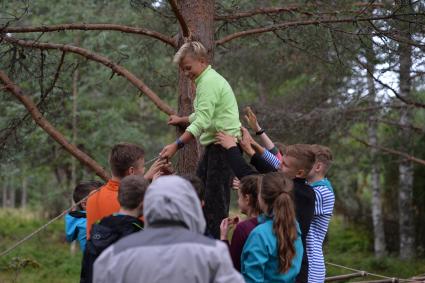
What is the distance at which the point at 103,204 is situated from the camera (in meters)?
4.41

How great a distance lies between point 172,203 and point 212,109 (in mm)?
1820

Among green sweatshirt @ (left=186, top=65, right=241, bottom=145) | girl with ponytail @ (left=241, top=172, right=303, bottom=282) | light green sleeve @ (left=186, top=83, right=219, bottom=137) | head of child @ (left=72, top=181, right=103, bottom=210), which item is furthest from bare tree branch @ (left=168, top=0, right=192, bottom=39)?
girl with ponytail @ (left=241, top=172, right=303, bottom=282)

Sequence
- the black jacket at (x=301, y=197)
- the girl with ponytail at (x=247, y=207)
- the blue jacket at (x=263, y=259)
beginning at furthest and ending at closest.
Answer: the black jacket at (x=301, y=197)
the girl with ponytail at (x=247, y=207)
the blue jacket at (x=263, y=259)

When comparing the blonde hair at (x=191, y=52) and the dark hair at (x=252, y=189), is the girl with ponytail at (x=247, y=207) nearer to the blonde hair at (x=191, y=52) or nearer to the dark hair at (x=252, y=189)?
the dark hair at (x=252, y=189)

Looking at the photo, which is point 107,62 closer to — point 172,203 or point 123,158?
point 123,158

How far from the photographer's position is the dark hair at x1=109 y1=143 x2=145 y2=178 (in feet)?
14.5

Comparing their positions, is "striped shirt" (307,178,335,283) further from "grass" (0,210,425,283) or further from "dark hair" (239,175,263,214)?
"grass" (0,210,425,283)

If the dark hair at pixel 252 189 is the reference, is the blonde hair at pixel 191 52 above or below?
above

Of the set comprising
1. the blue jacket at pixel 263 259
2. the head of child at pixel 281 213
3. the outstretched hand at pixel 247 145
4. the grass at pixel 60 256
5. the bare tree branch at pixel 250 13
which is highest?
the bare tree branch at pixel 250 13

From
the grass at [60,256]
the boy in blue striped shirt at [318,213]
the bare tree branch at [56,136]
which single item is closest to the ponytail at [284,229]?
the boy in blue striped shirt at [318,213]

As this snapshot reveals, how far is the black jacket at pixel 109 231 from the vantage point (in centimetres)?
387

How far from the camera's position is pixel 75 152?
6625 millimetres

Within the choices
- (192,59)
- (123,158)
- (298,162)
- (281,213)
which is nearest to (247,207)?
(281,213)

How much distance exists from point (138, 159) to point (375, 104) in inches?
359
